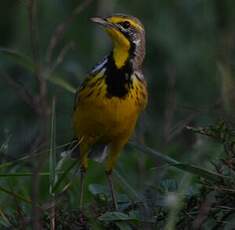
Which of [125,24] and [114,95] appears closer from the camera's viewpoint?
[114,95]

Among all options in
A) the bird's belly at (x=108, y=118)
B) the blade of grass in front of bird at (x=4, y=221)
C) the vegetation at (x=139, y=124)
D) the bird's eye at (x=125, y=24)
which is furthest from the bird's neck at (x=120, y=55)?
the blade of grass in front of bird at (x=4, y=221)

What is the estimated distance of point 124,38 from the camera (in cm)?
717

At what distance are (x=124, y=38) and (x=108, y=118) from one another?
0.55m

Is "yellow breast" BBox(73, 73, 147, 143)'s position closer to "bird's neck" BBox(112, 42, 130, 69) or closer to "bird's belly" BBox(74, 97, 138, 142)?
"bird's belly" BBox(74, 97, 138, 142)

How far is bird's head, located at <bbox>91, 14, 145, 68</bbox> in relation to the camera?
280 inches

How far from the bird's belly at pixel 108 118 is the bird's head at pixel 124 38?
290 mm

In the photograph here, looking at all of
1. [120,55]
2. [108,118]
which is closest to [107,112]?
[108,118]

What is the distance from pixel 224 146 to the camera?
540cm

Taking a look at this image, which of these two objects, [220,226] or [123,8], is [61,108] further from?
[220,226]

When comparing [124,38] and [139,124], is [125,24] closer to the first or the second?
[124,38]

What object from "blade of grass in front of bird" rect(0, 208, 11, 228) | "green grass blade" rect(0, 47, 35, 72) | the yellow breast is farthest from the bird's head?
"blade of grass in front of bird" rect(0, 208, 11, 228)

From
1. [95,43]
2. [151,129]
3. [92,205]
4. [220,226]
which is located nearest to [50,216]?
[92,205]

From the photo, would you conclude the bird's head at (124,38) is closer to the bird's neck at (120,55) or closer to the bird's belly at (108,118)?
the bird's neck at (120,55)

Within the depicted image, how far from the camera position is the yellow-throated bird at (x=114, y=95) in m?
6.95
